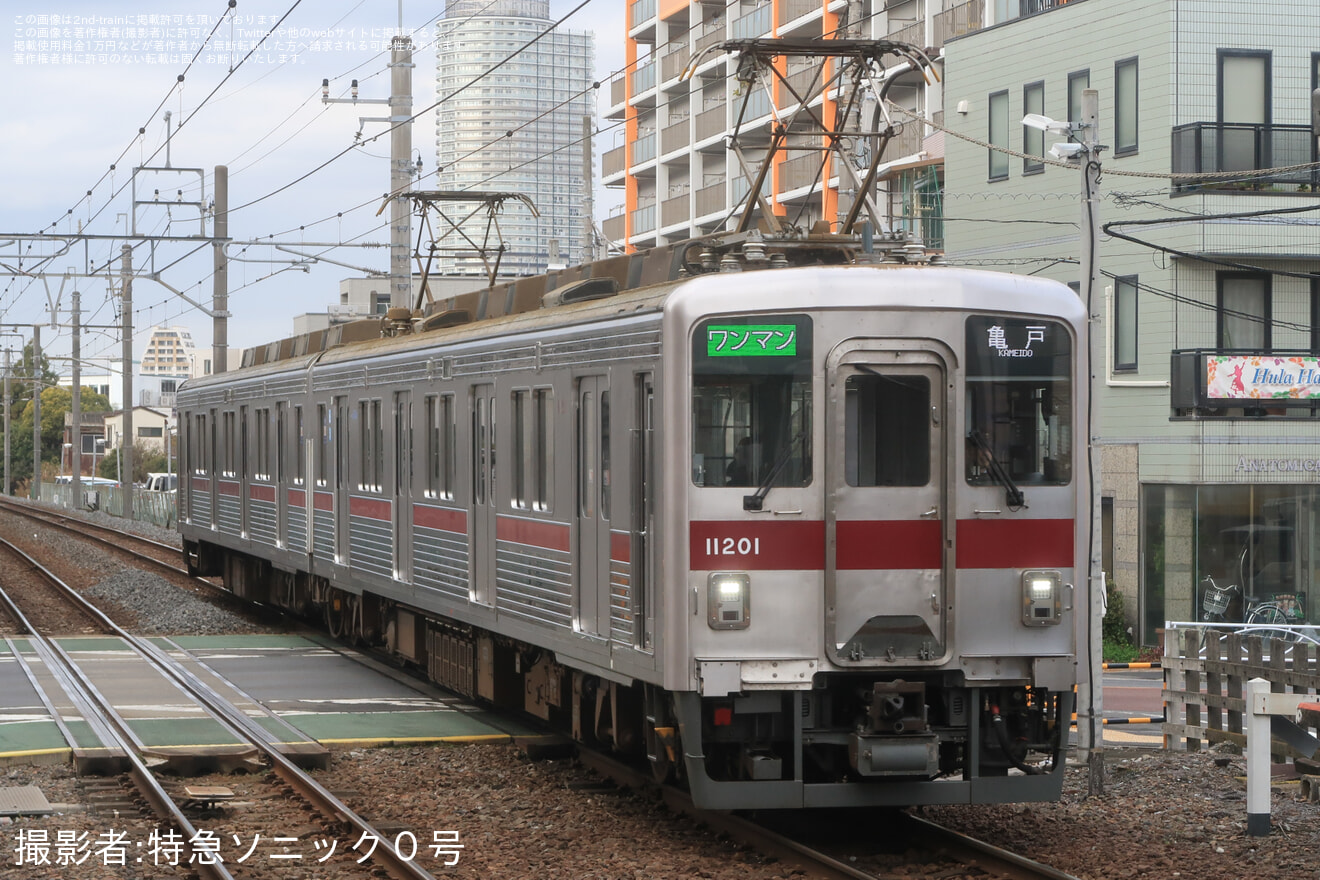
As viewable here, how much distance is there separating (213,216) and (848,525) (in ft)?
88.6

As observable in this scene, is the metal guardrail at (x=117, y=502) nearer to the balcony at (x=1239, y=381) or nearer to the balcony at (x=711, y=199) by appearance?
the balcony at (x=711, y=199)

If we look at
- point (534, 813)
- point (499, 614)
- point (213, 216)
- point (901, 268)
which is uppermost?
point (213, 216)

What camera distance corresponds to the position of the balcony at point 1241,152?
953 inches

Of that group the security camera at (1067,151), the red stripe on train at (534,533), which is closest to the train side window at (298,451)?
the red stripe on train at (534,533)

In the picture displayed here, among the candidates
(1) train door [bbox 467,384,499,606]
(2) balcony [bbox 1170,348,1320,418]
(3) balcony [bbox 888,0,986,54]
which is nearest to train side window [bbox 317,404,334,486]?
(1) train door [bbox 467,384,499,606]

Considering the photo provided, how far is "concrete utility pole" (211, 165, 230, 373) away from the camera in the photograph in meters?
33.5

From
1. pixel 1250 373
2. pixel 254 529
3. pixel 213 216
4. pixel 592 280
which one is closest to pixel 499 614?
pixel 592 280

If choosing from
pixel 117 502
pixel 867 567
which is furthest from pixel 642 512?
pixel 117 502

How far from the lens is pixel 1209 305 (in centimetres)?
2434

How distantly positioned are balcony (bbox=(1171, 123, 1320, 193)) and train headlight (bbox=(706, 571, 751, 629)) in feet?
55.8

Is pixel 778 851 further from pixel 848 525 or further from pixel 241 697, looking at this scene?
pixel 241 697

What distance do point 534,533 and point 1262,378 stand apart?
1549 centimetres

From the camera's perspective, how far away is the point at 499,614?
12.5 meters

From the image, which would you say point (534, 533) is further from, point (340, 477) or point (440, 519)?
point (340, 477)
